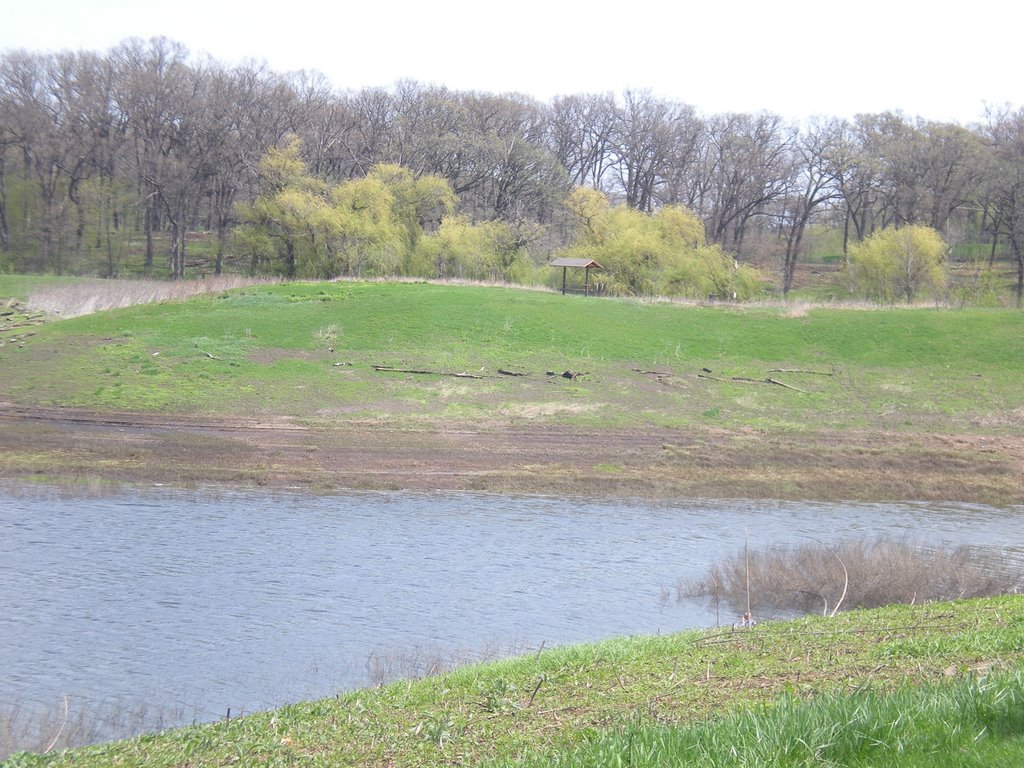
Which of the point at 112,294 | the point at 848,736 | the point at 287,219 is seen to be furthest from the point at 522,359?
the point at 848,736

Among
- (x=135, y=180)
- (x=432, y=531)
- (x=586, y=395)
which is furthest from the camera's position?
(x=135, y=180)

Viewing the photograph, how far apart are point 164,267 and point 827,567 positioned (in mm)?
62443

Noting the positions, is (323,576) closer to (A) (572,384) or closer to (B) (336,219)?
(A) (572,384)

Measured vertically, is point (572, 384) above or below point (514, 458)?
above

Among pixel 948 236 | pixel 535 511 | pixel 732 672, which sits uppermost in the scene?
pixel 948 236

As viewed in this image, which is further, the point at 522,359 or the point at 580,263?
the point at 580,263

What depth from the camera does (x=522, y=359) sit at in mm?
34969

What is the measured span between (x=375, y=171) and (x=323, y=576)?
4790cm

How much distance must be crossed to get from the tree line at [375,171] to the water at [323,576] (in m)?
37.7

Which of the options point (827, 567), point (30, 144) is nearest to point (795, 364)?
point (827, 567)

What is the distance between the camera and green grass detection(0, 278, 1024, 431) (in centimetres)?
3034

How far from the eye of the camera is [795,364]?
36531 mm

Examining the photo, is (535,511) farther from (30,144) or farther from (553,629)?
(30,144)

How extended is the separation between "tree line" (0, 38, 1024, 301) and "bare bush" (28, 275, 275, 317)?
11.4 meters
